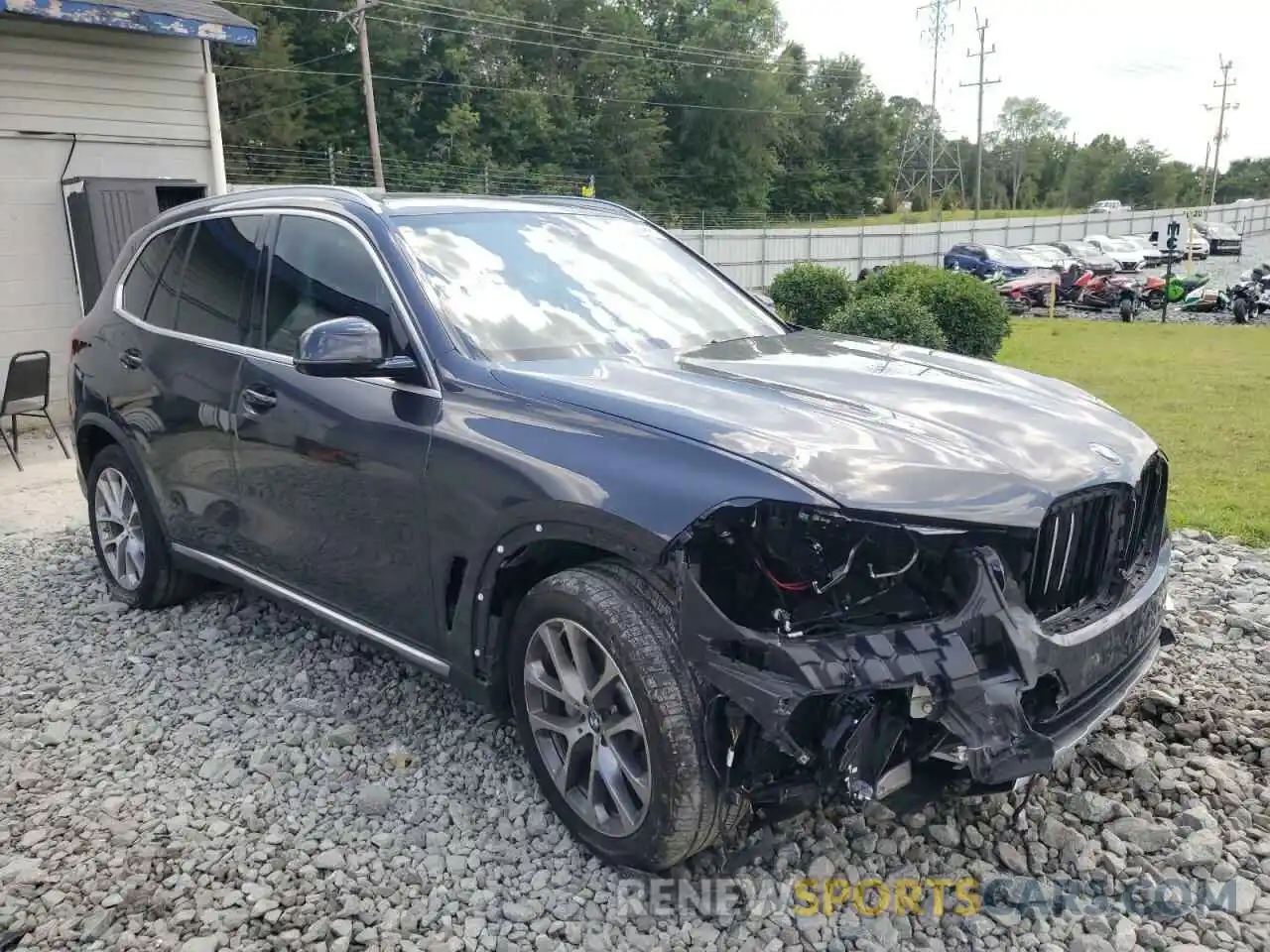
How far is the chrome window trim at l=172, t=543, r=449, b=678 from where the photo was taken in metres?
3.26

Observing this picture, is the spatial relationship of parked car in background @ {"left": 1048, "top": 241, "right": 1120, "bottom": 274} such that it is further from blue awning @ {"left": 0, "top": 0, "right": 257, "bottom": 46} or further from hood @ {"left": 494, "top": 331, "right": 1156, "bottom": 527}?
hood @ {"left": 494, "top": 331, "right": 1156, "bottom": 527}

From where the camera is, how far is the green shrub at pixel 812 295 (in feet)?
39.3

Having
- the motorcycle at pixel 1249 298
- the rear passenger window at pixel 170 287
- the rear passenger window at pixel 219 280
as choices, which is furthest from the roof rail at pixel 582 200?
the motorcycle at pixel 1249 298

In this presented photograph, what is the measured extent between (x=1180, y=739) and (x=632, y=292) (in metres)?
2.49

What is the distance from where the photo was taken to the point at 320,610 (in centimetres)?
367

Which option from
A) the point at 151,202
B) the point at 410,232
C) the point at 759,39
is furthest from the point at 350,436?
the point at 759,39

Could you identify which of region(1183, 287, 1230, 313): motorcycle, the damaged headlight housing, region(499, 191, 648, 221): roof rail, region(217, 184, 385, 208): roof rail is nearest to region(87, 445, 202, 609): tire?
region(217, 184, 385, 208): roof rail

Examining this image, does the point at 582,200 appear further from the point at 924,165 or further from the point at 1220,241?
the point at 924,165

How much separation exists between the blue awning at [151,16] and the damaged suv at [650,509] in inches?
249

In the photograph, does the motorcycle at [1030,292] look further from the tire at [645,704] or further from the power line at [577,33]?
the power line at [577,33]

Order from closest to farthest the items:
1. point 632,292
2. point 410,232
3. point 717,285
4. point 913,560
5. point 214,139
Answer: point 913,560
point 410,232
point 632,292
point 717,285
point 214,139

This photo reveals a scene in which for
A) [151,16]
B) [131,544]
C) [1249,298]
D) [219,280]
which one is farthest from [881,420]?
[1249,298]

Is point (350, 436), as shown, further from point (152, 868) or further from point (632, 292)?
point (152, 868)

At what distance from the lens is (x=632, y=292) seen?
12.5 feet
